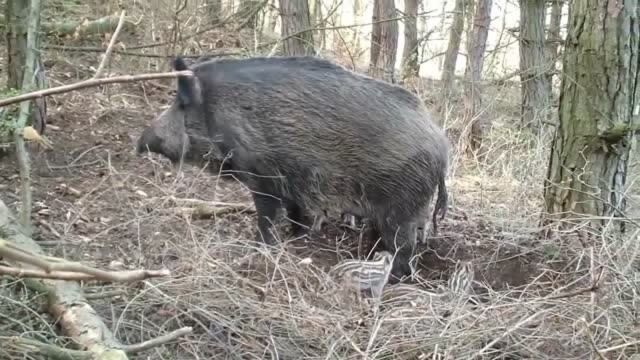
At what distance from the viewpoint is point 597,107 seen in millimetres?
5191

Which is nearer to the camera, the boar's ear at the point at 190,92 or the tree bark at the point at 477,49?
the boar's ear at the point at 190,92

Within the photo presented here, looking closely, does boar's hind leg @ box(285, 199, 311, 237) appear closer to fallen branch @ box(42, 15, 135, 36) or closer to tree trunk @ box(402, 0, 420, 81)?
fallen branch @ box(42, 15, 135, 36)

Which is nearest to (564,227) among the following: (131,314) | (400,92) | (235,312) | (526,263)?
(526,263)

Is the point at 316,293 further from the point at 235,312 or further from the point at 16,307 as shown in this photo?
the point at 16,307

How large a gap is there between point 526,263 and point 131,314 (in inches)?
112

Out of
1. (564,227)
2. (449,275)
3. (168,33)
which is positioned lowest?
(449,275)

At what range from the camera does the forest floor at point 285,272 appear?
4016 millimetres

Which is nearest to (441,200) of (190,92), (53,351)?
(190,92)

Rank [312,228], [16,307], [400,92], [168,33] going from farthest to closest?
[168,33], [312,228], [400,92], [16,307]

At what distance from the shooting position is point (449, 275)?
18.4ft

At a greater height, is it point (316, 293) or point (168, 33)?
point (168, 33)

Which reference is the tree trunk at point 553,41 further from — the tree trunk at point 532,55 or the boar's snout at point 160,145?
the boar's snout at point 160,145

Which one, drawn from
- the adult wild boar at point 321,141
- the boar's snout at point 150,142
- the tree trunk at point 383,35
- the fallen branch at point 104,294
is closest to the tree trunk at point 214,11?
the tree trunk at point 383,35

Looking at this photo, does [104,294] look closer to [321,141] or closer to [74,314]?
[74,314]
